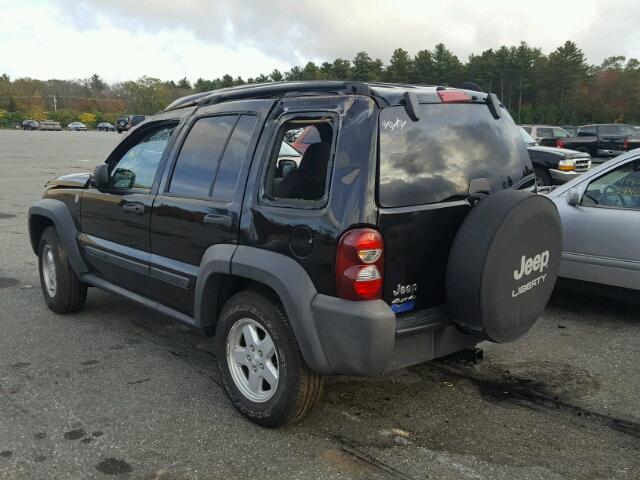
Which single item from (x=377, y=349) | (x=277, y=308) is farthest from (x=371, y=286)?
(x=277, y=308)

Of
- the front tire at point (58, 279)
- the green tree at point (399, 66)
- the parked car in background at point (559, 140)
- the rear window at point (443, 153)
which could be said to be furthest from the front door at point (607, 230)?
the green tree at point (399, 66)

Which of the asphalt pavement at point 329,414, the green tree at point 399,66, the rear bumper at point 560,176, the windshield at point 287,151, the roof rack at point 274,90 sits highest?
the green tree at point 399,66

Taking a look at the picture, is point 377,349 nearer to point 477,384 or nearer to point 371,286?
point 371,286

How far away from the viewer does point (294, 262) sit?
2996mm

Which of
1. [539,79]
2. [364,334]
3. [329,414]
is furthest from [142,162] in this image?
[539,79]

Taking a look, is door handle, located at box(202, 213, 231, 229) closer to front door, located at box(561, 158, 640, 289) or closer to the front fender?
the front fender

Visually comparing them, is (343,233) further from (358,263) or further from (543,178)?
(543,178)

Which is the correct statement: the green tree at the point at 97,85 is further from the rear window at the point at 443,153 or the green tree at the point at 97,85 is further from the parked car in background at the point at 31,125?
the rear window at the point at 443,153

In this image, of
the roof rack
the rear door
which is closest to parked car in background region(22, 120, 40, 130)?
the roof rack

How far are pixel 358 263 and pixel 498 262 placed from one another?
2.45 ft

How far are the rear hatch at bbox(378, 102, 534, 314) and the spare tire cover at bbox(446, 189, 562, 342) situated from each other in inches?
4.5

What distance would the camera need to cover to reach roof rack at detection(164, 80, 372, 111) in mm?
3002

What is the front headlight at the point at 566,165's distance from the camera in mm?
12703

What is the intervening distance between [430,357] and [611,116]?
261 feet
